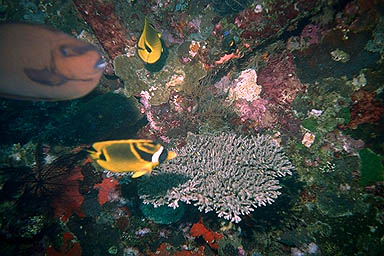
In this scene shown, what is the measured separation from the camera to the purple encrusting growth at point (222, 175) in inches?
146

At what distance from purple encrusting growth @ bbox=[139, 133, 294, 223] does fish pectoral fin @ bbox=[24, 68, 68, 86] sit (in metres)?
2.50

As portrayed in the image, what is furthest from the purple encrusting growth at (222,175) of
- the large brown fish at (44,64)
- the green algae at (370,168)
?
the large brown fish at (44,64)

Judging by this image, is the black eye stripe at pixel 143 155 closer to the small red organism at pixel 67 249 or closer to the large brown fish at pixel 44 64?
the large brown fish at pixel 44 64

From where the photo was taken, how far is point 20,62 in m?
2.13

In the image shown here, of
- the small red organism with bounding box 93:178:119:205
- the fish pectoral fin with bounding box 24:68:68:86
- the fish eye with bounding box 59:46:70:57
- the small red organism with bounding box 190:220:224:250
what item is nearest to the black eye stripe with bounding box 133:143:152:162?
the fish pectoral fin with bounding box 24:68:68:86

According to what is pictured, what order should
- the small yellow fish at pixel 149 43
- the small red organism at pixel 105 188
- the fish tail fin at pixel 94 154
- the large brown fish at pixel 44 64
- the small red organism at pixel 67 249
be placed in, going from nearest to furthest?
1. the large brown fish at pixel 44 64
2. the fish tail fin at pixel 94 154
3. the small yellow fish at pixel 149 43
4. the small red organism at pixel 67 249
5. the small red organism at pixel 105 188

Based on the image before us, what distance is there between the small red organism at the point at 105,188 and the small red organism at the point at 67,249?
0.86 metres

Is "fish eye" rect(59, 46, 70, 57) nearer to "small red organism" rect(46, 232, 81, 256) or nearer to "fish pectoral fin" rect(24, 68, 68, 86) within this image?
"fish pectoral fin" rect(24, 68, 68, 86)

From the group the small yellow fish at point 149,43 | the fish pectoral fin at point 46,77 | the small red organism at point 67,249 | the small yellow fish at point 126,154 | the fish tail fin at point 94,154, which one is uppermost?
the small yellow fish at point 149,43

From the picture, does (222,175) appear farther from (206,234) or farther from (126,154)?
(126,154)

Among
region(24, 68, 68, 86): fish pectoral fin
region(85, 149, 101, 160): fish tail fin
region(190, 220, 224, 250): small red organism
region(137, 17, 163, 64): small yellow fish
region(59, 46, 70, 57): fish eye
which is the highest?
region(137, 17, 163, 64): small yellow fish

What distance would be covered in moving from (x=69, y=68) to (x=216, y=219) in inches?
146

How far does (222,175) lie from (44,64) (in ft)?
9.93

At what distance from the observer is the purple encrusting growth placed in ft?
12.1
